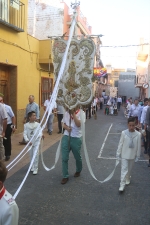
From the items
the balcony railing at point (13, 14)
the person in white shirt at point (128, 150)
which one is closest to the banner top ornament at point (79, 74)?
the person in white shirt at point (128, 150)

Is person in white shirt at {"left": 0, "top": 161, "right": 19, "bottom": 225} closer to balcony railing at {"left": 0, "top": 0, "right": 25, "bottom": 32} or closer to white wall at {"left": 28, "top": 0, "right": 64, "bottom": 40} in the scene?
balcony railing at {"left": 0, "top": 0, "right": 25, "bottom": 32}

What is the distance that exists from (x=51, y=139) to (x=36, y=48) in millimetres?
4838

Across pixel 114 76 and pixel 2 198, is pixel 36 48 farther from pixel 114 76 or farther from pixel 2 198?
pixel 114 76

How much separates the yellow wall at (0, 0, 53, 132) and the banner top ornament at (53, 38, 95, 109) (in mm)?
5222

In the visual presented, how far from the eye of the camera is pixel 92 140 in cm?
1030

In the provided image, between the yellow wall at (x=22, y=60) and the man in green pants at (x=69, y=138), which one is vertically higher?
the yellow wall at (x=22, y=60)

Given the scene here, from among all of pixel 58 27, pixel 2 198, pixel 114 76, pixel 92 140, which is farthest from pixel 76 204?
pixel 114 76

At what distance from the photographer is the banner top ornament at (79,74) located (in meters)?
4.92

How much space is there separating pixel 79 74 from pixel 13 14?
265 inches

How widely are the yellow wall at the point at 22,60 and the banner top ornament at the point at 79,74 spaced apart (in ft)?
17.1

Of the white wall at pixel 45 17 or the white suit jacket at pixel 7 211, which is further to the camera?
the white wall at pixel 45 17

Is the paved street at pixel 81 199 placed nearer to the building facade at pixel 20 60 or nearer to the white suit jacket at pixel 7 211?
the white suit jacket at pixel 7 211

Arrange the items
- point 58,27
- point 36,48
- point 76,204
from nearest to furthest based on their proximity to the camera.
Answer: point 76,204, point 36,48, point 58,27

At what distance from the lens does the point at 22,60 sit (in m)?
11.1
